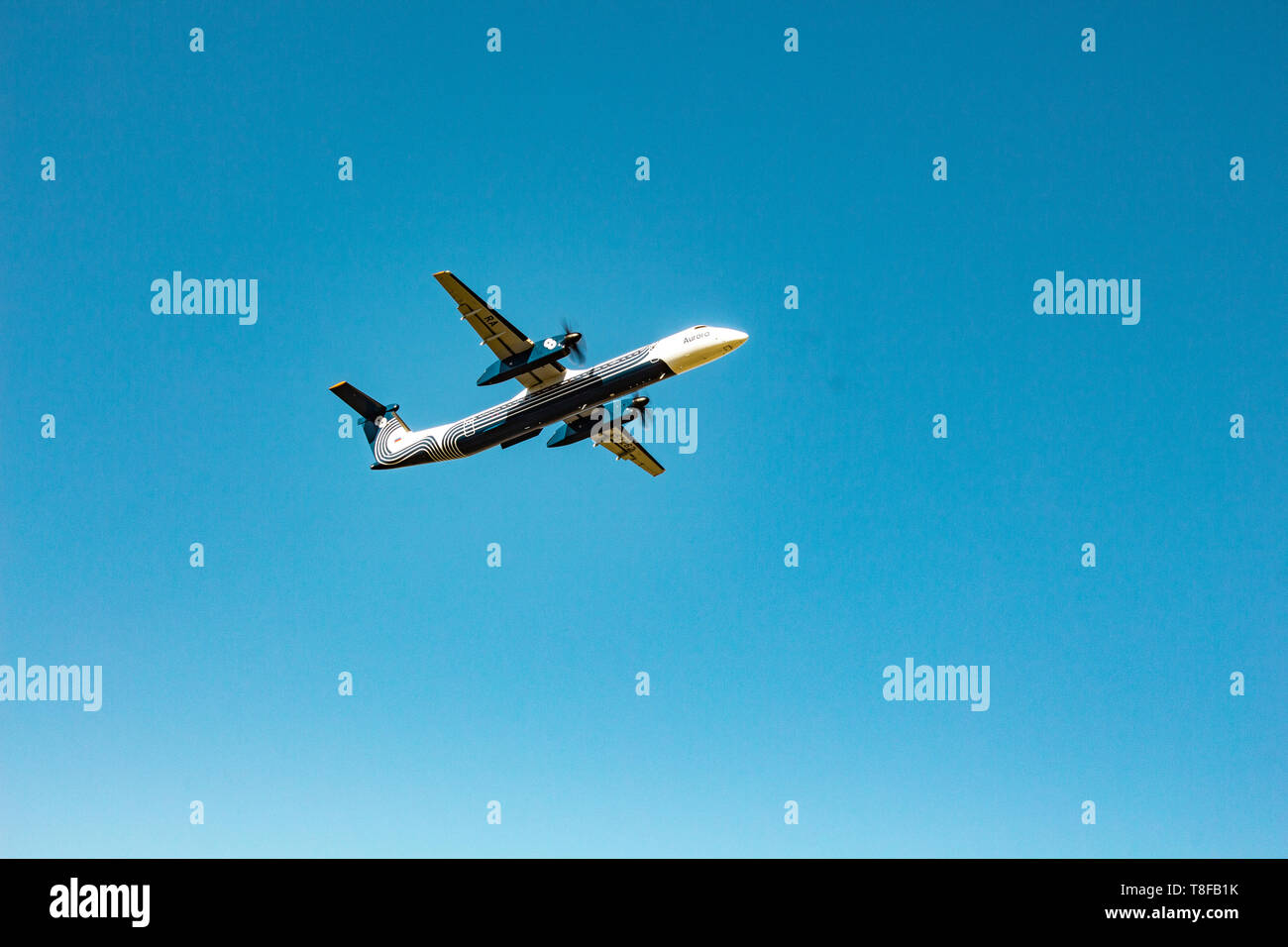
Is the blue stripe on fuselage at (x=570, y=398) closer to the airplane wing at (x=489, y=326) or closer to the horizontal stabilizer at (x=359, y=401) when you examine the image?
the airplane wing at (x=489, y=326)

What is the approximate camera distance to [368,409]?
197 feet

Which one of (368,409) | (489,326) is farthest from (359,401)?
(489,326)

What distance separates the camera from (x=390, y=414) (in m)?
59.3

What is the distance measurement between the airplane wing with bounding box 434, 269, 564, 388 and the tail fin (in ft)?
38.5

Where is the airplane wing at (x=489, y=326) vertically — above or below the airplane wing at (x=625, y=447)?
above

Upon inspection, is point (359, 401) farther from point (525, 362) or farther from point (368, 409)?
point (525, 362)

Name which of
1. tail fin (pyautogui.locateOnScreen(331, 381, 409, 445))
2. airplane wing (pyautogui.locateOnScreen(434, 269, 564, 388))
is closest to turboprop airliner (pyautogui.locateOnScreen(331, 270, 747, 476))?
airplane wing (pyautogui.locateOnScreen(434, 269, 564, 388))

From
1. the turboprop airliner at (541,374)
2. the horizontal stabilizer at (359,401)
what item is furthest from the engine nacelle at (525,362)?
the horizontal stabilizer at (359,401)

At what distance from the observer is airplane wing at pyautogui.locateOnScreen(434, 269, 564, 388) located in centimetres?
4816

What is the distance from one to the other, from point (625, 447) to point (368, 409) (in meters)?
14.4

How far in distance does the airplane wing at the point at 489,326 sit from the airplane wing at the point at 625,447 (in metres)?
7.17

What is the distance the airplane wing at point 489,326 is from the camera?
158 feet

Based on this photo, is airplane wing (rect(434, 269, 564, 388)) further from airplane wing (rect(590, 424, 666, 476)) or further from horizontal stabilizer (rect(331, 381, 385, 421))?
horizontal stabilizer (rect(331, 381, 385, 421))
